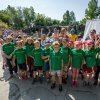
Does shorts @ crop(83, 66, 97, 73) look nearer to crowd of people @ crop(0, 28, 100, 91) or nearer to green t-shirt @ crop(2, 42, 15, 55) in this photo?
crowd of people @ crop(0, 28, 100, 91)

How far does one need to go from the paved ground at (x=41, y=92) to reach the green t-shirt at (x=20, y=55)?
0.78m

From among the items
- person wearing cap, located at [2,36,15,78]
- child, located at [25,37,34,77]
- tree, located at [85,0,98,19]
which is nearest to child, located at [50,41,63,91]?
child, located at [25,37,34,77]

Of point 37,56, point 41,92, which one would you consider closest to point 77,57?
point 37,56

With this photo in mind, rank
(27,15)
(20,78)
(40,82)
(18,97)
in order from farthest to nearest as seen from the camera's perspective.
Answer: (27,15) → (20,78) → (40,82) → (18,97)

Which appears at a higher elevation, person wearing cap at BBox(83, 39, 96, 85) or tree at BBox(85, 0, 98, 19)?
tree at BBox(85, 0, 98, 19)

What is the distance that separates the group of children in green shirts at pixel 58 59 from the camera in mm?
6449

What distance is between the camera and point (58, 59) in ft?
20.8

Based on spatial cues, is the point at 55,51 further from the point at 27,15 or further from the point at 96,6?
the point at 27,15

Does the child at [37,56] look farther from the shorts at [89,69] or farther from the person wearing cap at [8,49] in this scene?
the shorts at [89,69]

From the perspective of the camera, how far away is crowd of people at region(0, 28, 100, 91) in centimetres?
650

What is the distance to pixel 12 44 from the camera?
26.2ft

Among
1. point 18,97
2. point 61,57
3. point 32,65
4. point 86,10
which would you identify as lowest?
point 18,97

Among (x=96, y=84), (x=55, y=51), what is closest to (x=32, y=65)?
(x=55, y=51)

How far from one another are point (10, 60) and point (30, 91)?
6.25 ft
